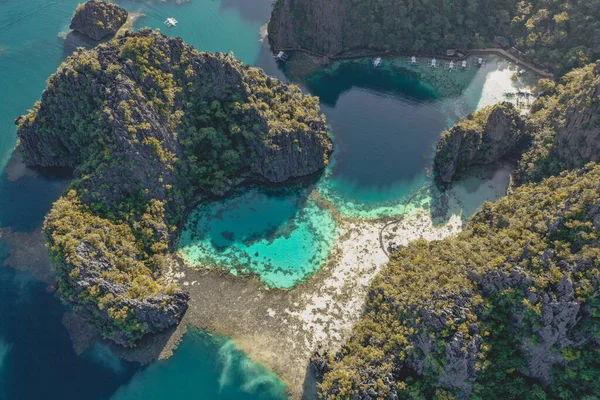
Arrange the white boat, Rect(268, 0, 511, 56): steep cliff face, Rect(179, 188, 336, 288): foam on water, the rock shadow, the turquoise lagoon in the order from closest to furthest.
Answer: the turquoise lagoon
Rect(179, 188, 336, 288): foam on water
the rock shadow
Rect(268, 0, 511, 56): steep cliff face
the white boat

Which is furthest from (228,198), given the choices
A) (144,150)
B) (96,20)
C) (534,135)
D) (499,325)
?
(96,20)

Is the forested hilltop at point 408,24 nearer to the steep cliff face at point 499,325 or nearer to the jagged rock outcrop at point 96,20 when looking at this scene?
the jagged rock outcrop at point 96,20

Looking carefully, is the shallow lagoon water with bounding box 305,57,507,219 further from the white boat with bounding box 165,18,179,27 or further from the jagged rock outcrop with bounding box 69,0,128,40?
the jagged rock outcrop with bounding box 69,0,128,40

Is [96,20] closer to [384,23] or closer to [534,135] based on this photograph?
[384,23]

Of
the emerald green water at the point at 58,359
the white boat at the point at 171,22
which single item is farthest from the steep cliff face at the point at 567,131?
the white boat at the point at 171,22

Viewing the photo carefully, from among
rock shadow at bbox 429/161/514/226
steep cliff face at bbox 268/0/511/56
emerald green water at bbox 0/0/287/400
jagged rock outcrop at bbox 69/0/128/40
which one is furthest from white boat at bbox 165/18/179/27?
rock shadow at bbox 429/161/514/226

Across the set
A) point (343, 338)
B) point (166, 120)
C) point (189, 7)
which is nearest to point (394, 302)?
point (343, 338)
